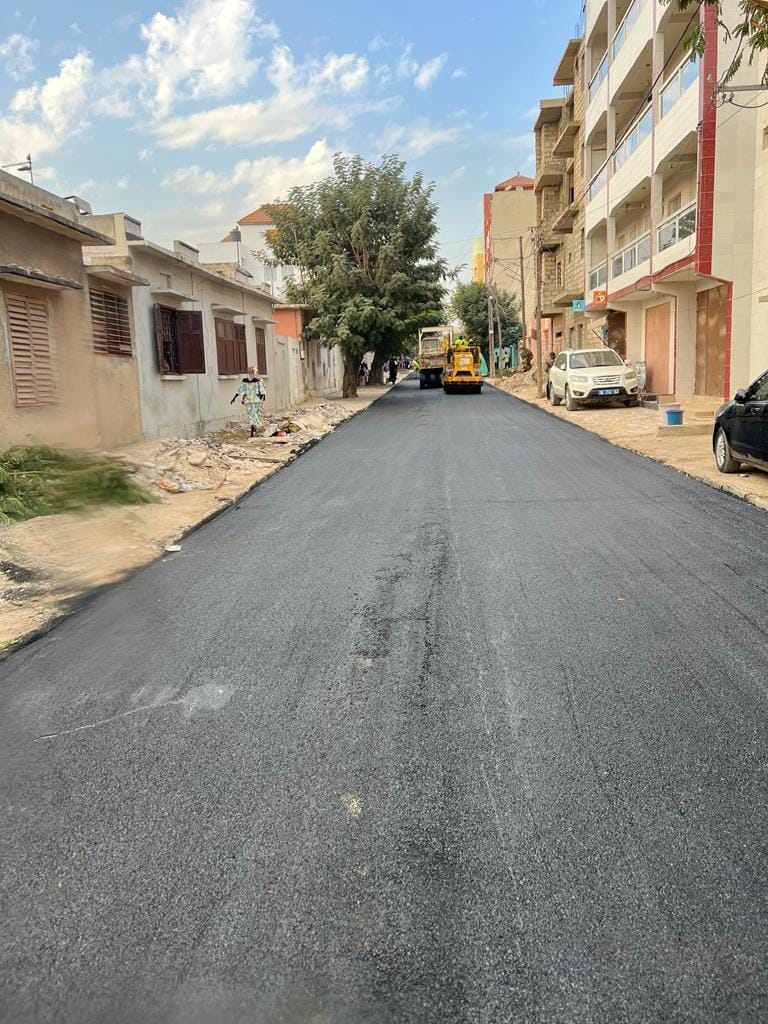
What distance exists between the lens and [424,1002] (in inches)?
80.9

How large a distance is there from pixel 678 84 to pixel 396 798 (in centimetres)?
2212

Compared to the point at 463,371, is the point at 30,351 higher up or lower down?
higher up

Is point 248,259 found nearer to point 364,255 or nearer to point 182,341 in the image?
point 364,255

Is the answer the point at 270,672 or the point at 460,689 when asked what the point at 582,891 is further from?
the point at 270,672

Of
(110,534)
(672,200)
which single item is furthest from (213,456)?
(672,200)

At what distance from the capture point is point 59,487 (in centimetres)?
898

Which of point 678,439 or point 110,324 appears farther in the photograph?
point 678,439

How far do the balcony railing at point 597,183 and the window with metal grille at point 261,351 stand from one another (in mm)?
14203

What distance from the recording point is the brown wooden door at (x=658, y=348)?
82.6 ft

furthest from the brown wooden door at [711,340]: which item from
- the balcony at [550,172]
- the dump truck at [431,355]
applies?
the dump truck at [431,355]

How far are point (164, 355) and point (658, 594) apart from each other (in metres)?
13.7

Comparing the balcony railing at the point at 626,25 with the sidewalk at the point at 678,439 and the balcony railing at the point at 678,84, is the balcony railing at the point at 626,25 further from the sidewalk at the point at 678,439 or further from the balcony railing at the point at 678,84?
the sidewalk at the point at 678,439

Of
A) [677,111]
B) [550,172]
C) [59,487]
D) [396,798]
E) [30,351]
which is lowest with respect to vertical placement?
[396,798]

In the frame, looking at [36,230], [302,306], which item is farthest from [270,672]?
[302,306]
